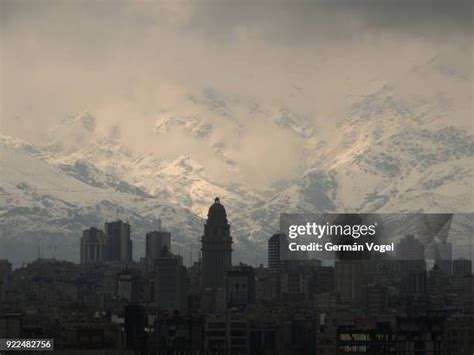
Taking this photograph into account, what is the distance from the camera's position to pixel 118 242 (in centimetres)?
4347

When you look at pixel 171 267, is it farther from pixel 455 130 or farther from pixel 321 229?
pixel 321 229

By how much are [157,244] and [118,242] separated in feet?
2.74

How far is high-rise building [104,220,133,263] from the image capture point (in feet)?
136

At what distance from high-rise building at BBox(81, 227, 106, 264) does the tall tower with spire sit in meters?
1.71

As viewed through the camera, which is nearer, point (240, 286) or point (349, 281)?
point (349, 281)

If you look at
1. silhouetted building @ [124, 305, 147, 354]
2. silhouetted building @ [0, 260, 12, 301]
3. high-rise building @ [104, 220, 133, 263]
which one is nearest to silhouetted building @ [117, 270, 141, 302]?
high-rise building @ [104, 220, 133, 263]

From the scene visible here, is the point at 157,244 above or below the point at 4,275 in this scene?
above

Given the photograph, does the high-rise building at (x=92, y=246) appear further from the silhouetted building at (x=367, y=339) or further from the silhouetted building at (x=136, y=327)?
the silhouetted building at (x=367, y=339)

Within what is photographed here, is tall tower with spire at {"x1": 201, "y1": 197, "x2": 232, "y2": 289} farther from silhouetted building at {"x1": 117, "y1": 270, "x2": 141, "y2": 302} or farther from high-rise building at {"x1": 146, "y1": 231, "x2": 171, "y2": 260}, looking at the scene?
silhouetted building at {"x1": 117, "y1": 270, "x2": 141, "y2": 302}

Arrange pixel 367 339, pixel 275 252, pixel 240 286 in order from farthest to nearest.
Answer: pixel 240 286
pixel 275 252
pixel 367 339

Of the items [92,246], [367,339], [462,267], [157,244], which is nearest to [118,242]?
[157,244]

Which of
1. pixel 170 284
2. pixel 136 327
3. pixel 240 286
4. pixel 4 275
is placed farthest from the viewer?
pixel 170 284

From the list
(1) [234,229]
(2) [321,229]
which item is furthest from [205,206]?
(2) [321,229]

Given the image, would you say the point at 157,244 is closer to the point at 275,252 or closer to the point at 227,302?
the point at 227,302
